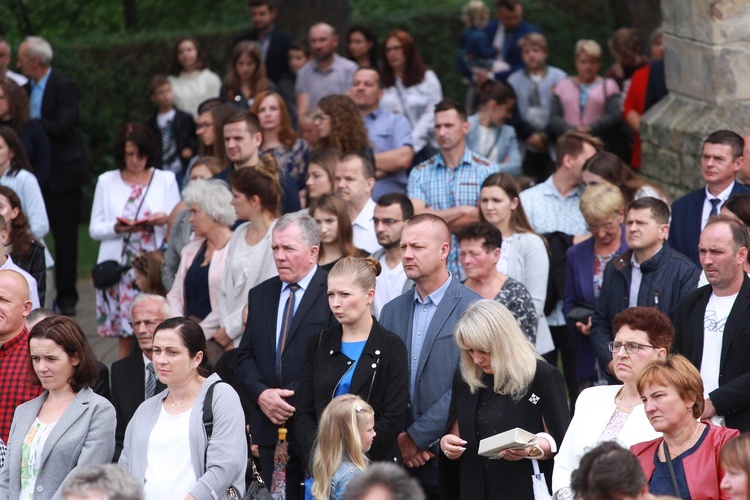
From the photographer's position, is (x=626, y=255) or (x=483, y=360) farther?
(x=626, y=255)

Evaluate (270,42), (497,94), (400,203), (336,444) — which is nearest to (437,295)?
(400,203)

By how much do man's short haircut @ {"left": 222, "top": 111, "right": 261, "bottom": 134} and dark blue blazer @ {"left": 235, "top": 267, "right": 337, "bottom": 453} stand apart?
2.36 m

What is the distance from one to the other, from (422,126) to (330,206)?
4.00 m

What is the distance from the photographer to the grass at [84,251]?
49.0 ft

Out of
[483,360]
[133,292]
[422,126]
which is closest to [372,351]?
[483,360]

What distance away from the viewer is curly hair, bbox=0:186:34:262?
893 centimetres

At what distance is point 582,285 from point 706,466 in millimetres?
2855

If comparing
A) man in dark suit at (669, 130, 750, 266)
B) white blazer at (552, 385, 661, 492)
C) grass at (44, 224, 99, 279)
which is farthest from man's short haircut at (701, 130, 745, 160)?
grass at (44, 224, 99, 279)

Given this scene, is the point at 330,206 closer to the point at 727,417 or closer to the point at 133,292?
the point at 133,292

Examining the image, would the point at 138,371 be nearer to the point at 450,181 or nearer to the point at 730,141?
the point at 450,181

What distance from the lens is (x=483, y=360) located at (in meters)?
6.57

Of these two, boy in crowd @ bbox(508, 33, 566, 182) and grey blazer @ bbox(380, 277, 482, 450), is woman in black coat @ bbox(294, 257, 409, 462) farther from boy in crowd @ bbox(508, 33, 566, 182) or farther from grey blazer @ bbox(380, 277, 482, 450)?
boy in crowd @ bbox(508, 33, 566, 182)

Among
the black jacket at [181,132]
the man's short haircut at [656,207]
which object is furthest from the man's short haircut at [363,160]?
the black jacket at [181,132]

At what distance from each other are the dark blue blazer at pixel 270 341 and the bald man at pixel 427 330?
433mm
